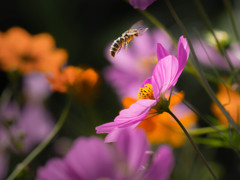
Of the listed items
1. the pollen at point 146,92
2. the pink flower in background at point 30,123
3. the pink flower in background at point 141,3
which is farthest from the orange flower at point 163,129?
the pink flower in background at point 30,123

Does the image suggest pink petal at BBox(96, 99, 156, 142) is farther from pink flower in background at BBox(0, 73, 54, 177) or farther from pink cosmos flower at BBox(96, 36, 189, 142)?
pink flower in background at BBox(0, 73, 54, 177)

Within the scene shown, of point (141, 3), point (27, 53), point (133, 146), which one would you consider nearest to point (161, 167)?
point (133, 146)

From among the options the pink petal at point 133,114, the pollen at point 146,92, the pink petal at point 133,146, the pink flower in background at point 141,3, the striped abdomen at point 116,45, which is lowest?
the pollen at point 146,92

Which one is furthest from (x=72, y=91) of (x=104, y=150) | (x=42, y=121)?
(x=42, y=121)

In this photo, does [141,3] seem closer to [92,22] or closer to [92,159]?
[92,159]

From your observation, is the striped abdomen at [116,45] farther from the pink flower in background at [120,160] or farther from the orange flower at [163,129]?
the pink flower in background at [120,160]

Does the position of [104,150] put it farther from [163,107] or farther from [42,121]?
[42,121]
